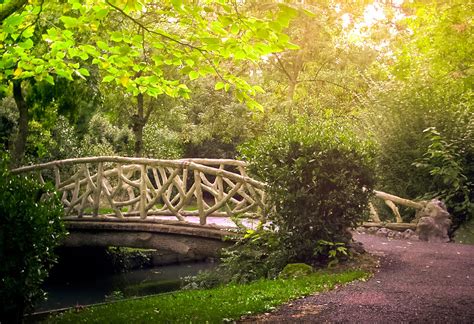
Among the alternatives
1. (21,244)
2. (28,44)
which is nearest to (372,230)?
(21,244)

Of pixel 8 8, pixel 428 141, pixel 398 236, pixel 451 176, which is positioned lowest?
pixel 398 236

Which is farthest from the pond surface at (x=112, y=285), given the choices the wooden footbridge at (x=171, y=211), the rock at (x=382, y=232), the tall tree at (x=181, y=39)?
the tall tree at (x=181, y=39)

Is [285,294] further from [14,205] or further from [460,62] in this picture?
[460,62]

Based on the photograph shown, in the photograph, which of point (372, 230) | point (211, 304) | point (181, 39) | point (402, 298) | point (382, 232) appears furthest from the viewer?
point (372, 230)

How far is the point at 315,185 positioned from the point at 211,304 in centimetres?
356

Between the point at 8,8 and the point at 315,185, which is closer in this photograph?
the point at 8,8

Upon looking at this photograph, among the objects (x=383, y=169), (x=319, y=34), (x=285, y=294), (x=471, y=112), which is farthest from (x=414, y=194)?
(x=319, y=34)

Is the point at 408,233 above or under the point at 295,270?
above

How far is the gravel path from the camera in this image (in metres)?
5.91

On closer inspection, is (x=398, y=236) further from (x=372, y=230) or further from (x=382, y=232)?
(x=372, y=230)

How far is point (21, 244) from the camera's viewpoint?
650cm

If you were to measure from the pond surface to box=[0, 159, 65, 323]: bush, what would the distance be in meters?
5.77

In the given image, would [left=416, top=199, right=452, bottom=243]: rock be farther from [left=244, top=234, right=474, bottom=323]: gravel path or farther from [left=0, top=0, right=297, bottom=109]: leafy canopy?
[left=0, top=0, right=297, bottom=109]: leafy canopy

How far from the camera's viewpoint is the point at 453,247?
37.5ft
